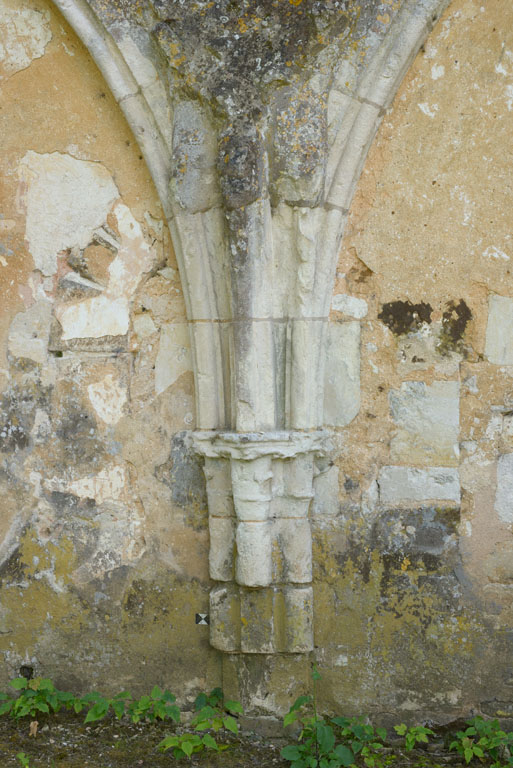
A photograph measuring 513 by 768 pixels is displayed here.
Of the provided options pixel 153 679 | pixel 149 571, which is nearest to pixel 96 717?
pixel 153 679

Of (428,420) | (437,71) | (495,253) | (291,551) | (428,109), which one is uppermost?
(437,71)

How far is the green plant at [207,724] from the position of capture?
3.25 metres

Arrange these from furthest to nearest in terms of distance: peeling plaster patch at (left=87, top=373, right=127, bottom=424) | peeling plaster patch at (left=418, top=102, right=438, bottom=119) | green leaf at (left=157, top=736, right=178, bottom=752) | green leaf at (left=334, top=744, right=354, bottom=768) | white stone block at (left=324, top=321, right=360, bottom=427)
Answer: peeling plaster patch at (left=87, top=373, right=127, bottom=424) → white stone block at (left=324, top=321, right=360, bottom=427) → peeling plaster patch at (left=418, top=102, right=438, bottom=119) → green leaf at (left=157, top=736, right=178, bottom=752) → green leaf at (left=334, top=744, right=354, bottom=768)

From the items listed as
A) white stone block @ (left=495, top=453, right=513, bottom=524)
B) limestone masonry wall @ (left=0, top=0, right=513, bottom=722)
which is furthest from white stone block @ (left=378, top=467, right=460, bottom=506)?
white stone block @ (left=495, top=453, right=513, bottom=524)

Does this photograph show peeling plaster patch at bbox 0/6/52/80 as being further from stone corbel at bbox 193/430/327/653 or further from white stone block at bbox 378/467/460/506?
white stone block at bbox 378/467/460/506

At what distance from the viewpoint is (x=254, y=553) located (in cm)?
333

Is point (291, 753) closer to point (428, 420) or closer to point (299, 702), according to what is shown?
point (299, 702)

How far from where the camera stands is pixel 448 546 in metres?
3.45

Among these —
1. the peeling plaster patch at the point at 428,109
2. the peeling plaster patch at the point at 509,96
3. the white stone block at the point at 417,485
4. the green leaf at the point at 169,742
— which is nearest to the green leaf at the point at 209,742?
the green leaf at the point at 169,742

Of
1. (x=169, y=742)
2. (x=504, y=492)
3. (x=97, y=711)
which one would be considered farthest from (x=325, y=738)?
(x=504, y=492)

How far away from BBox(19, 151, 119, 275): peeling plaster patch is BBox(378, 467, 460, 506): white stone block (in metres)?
1.59

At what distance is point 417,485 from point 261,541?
68 centimetres

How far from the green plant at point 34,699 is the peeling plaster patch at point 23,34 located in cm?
256

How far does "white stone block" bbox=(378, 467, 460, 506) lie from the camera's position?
345cm
